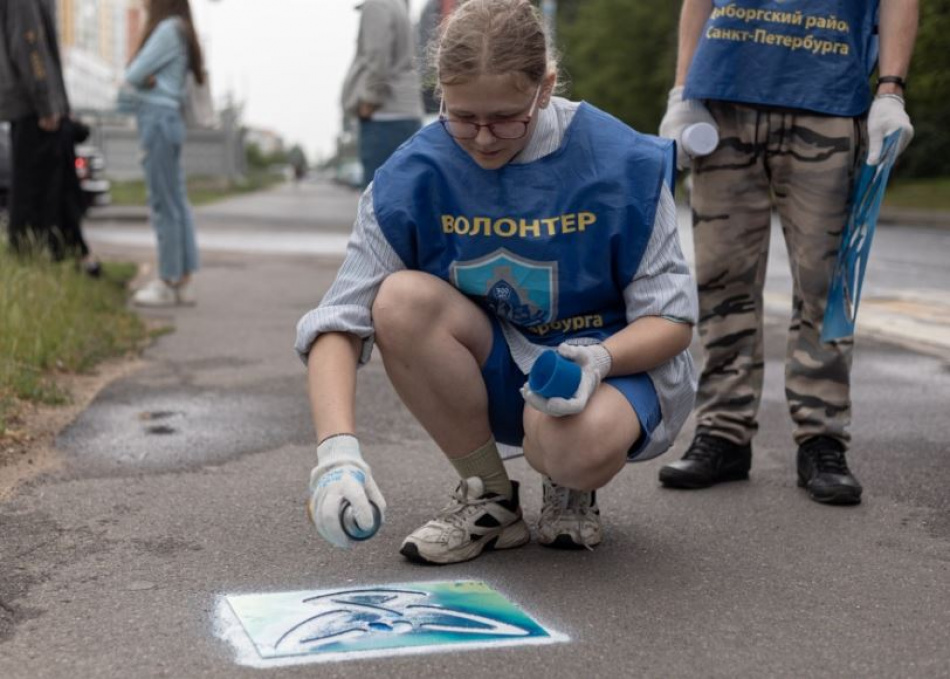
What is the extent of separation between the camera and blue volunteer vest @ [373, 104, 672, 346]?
10.4 ft

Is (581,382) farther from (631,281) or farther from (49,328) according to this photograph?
(49,328)

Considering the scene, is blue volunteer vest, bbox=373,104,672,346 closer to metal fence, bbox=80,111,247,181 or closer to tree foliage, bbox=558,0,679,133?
metal fence, bbox=80,111,247,181

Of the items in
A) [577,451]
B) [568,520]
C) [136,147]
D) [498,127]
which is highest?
[498,127]

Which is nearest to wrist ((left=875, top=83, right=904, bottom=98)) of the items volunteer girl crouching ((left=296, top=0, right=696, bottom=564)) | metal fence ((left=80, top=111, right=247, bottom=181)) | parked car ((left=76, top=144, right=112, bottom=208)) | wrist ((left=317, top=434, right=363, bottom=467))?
volunteer girl crouching ((left=296, top=0, right=696, bottom=564))

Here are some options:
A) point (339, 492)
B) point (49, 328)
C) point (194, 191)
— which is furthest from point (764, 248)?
point (194, 191)

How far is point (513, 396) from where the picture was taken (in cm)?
333

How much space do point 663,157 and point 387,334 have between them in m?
0.76

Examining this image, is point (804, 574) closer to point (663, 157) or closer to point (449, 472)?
point (663, 157)

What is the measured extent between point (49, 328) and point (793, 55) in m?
3.43

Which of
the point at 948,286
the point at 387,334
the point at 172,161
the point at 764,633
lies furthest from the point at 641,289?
the point at 948,286

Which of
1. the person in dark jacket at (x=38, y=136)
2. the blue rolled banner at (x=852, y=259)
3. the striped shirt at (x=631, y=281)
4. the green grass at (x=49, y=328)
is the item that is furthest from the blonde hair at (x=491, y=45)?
the person in dark jacket at (x=38, y=136)

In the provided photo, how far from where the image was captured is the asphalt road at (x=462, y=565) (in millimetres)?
2658

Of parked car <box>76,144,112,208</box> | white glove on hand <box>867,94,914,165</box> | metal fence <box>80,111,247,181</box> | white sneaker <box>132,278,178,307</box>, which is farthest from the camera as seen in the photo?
metal fence <box>80,111,247,181</box>

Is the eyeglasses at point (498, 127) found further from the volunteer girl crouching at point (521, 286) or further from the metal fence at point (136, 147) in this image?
the metal fence at point (136, 147)
